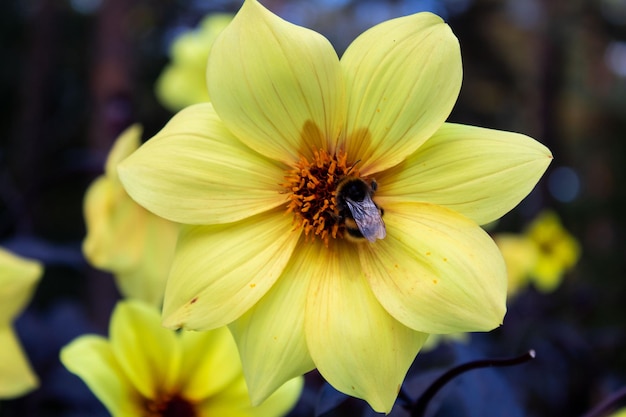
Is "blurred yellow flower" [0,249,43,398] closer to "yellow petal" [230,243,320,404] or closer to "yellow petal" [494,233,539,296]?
"yellow petal" [230,243,320,404]

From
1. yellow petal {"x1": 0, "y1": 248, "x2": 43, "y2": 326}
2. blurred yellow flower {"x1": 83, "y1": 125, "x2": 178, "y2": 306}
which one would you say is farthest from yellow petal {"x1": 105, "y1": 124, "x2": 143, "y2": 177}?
yellow petal {"x1": 0, "y1": 248, "x2": 43, "y2": 326}

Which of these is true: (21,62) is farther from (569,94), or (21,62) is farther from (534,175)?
(534,175)

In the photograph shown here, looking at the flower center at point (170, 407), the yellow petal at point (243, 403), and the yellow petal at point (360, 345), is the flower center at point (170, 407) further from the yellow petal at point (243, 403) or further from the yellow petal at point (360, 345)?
the yellow petal at point (360, 345)

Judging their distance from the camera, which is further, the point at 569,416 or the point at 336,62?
the point at 569,416

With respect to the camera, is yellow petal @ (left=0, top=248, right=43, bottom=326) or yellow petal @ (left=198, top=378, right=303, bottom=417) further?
yellow petal @ (left=0, top=248, right=43, bottom=326)

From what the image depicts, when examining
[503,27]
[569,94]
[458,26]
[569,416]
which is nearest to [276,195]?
[569,416]

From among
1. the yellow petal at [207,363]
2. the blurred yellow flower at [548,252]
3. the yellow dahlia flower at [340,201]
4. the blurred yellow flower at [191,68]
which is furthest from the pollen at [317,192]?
the blurred yellow flower at [548,252]

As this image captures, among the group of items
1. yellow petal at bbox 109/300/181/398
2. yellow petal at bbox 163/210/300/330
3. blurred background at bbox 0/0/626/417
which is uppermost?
yellow petal at bbox 163/210/300/330
